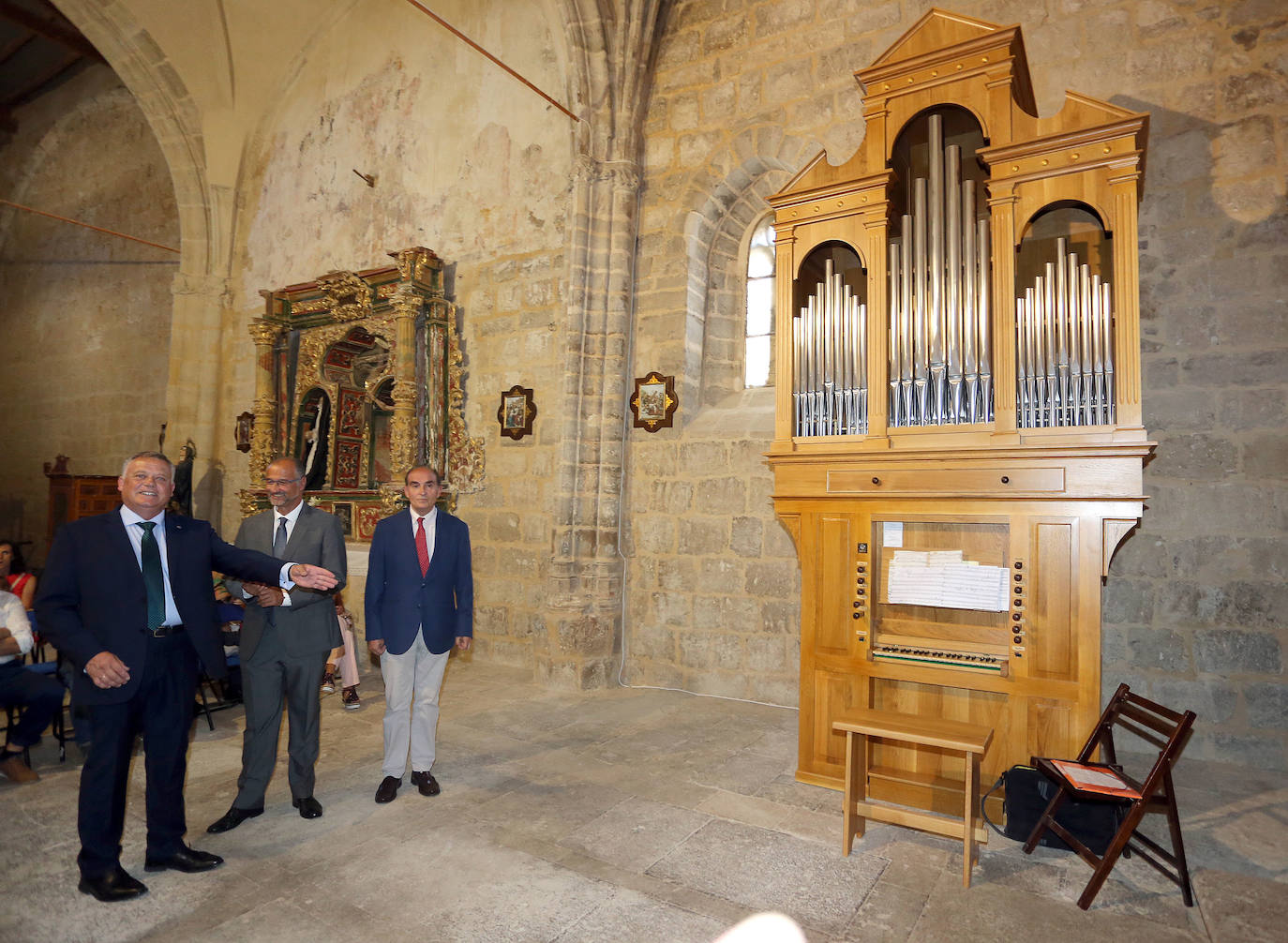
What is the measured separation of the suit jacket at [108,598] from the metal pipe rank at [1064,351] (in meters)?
3.67

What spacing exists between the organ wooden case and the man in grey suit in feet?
7.72

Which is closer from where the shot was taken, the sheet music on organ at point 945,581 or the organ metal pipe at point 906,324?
the sheet music on organ at point 945,581

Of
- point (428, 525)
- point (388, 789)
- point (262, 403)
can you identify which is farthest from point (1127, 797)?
point (262, 403)

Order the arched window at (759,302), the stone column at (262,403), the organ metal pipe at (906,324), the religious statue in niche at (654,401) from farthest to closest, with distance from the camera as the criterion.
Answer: the stone column at (262,403) → the arched window at (759,302) → the religious statue in niche at (654,401) → the organ metal pipe at (906,324)

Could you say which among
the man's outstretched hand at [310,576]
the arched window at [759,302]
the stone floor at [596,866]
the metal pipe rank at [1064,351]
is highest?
the arched window at [759,302]

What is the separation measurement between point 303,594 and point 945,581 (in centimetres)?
299

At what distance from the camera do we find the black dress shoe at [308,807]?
10.8 ft

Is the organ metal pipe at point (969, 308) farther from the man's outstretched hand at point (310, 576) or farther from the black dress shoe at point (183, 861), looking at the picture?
the black dress shoe at point (183, 861)

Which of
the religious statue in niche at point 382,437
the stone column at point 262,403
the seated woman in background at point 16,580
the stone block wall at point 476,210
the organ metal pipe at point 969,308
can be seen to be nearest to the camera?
the organ metal pipe at point 969,308

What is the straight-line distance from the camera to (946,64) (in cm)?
390

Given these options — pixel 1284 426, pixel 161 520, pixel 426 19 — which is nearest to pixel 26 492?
pixel 426 19

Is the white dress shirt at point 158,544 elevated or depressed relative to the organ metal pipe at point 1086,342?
depressed

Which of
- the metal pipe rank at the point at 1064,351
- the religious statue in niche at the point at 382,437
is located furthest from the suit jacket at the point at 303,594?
the religious statue in niche at the point at 382,437

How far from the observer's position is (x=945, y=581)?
11.9 feet
